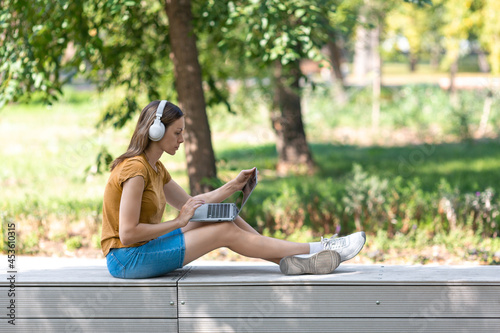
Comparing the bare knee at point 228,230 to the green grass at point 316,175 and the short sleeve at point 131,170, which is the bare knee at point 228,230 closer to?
the short sleeve at point 131,170

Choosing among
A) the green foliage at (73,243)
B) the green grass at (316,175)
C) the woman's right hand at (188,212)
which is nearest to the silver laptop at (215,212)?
the woman's right hand at (188,212)

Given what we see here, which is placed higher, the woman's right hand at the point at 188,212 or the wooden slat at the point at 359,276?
the woman's right hand at the point at 188,212

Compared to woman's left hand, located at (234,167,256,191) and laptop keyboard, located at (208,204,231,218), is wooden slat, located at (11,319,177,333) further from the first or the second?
woman's left hand, located at (234,167,256,191)

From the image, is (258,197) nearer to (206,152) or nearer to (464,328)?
(206,152)

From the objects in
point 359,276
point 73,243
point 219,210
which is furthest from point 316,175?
point 359,276

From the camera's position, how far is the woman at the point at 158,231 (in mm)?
3207

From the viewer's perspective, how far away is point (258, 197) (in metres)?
7.08

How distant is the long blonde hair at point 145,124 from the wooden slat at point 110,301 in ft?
2.16

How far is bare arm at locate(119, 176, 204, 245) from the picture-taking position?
10.3ft

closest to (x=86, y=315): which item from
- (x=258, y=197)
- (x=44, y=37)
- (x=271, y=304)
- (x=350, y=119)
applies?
(x=271, y=304)

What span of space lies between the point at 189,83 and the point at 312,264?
3042 mm

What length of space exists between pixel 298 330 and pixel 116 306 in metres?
0.93

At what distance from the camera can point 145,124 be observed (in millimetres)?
3314

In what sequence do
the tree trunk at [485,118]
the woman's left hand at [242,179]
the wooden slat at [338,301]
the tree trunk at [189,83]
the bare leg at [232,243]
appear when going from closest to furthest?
1. the wooden slat at [338,301]
2. the bare leg at [232,243]
3. the woman's left hand at [242,179]
4. the tree trunk at [189,83]
5. the tree trunk at [485,118]
